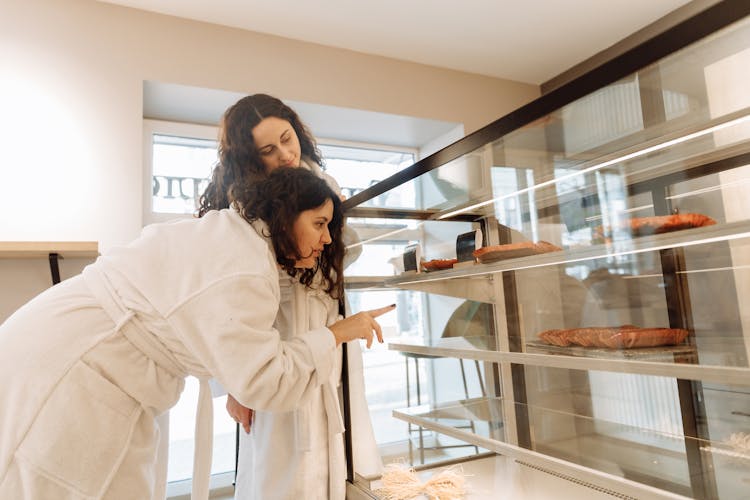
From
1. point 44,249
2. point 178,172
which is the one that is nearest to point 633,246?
point 44,249

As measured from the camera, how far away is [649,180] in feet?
2.44

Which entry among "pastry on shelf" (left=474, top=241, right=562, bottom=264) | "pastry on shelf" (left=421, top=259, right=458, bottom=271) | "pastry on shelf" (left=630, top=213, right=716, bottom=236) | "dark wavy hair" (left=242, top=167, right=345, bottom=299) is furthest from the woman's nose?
"pastry on shelf" (left=630, top=213, right=716, bottom=236)

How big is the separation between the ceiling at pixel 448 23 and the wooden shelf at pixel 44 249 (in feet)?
3.70

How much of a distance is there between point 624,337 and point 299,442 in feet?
2.32

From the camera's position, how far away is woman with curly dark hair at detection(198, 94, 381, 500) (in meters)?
1.10

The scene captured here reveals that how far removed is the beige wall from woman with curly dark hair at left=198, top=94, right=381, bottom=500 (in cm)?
95

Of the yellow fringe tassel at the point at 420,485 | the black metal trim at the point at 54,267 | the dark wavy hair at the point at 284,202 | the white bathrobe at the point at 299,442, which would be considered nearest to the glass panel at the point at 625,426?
the yellow fringe tassel at the point at 420,485

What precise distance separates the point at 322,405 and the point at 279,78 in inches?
70.8

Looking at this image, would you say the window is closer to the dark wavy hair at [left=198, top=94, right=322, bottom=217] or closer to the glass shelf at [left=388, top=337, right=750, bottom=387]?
the dark wavy hair at [left=198, top=94, right=322, bottom=217]

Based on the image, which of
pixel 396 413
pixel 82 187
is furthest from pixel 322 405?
pixel 82 187

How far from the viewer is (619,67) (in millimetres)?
630

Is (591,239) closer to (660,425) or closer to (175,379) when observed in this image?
(660,425)

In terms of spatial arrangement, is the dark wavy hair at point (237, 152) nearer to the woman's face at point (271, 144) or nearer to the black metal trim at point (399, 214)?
the woman's face at point (271, 144)

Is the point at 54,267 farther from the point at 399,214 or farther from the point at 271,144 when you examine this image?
the point at 399,214
